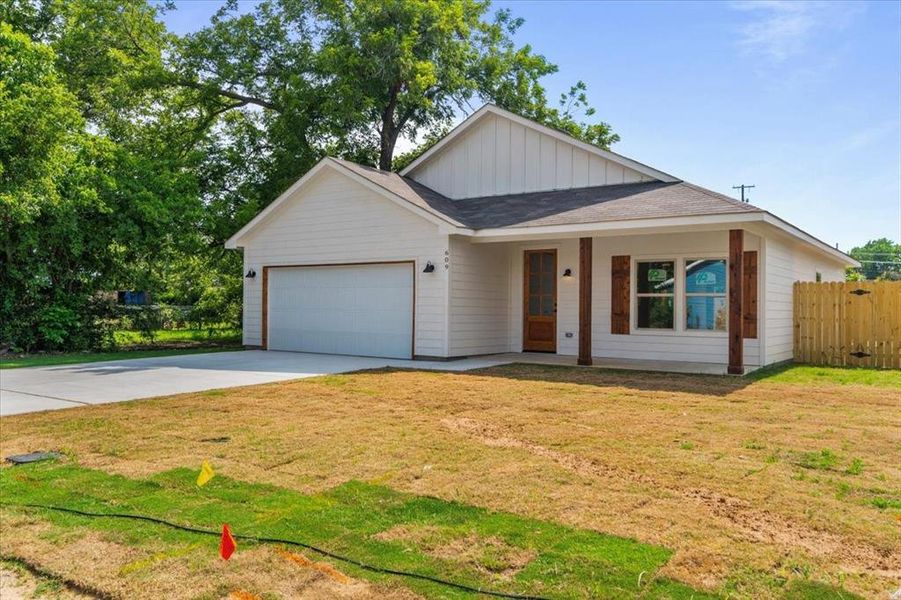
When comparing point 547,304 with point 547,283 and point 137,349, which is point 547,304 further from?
point 137,349

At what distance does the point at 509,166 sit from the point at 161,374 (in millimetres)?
9024

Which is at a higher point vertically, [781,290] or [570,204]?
[570,204]

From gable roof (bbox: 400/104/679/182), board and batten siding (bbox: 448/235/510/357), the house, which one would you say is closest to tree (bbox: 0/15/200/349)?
the house

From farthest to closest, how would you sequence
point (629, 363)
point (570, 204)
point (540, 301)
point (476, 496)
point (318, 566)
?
1. point (540, 301)
2. point (570, 204)
3. point (629, 363)
4. point (476, 496)
5. point (318, 566)

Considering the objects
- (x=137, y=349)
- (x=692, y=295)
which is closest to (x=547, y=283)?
(x=692, y=295)

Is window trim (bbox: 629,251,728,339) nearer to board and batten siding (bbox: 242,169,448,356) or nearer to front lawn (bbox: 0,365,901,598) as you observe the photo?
board and batten siding (bbox: 242,169,448,356)

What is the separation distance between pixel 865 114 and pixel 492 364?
1328 cm

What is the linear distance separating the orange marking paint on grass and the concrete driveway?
5.27 meters

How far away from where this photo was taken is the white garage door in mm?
13148

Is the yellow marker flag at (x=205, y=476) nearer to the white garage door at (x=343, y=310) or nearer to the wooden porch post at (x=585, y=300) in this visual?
the wooden porch post at (x=585, y=300)

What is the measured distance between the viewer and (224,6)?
2083 centimetres

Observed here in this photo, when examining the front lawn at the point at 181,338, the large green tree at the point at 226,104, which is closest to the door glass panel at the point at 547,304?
the large green tree at the point at 226,104

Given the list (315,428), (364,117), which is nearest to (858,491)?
(315,428)

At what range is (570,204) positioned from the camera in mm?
12891
